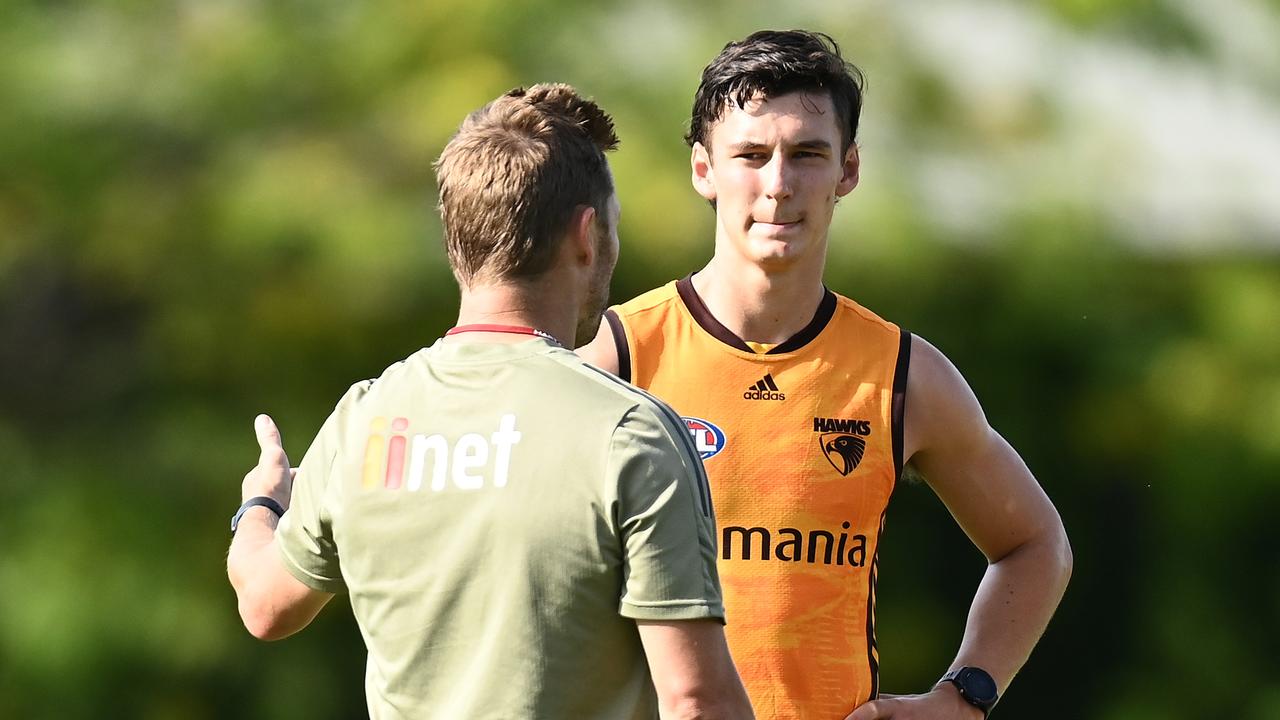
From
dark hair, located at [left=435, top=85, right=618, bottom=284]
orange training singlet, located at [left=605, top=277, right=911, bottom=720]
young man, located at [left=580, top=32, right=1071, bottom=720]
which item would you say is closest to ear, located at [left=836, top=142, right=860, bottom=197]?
young man, located at [left=580, top=32, right=1071, bottom=720]

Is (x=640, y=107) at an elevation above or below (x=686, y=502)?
above

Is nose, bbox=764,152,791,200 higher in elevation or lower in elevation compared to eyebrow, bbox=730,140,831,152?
lower

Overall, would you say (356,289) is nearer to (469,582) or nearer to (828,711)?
(828,711)

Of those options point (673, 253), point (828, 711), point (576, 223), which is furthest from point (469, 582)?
point (673, 253)

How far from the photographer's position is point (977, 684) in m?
2.99

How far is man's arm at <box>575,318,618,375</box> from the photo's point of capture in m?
2.92

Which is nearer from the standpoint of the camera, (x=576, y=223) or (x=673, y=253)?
(x=576, y=223)

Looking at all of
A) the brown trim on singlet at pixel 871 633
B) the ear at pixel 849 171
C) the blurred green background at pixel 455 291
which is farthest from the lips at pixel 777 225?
the blurred green background at pixel 455 291

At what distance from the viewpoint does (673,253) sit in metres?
6.51

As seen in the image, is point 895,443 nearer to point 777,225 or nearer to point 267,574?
point 777,225

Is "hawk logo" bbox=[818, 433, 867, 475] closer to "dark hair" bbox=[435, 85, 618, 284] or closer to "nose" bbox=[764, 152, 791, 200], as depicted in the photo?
"nose" bbox=[764, 152, 791, 200]

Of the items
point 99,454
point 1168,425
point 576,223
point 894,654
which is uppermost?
point 576,223

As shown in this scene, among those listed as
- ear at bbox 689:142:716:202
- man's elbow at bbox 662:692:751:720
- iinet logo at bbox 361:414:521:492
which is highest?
ear at bbox 689:142:716:202

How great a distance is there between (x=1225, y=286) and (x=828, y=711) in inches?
197
